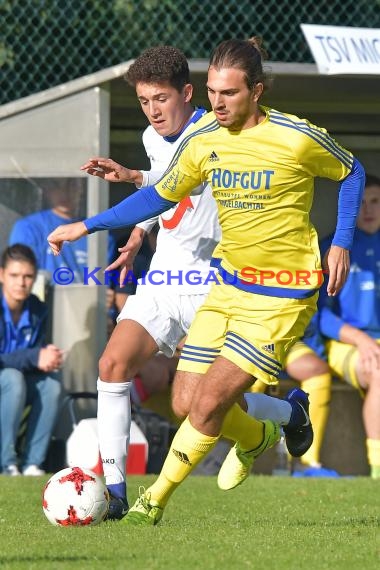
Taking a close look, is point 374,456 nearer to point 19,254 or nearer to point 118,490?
point 19,254

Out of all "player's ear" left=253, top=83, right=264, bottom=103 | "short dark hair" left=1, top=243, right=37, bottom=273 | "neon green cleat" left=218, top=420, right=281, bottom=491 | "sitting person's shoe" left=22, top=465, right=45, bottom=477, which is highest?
"player's ear" left=253, top=83, right=264, bottom=103

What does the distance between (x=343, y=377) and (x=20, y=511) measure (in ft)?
12.5

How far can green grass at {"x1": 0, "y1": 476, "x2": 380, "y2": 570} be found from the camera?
4.71 m

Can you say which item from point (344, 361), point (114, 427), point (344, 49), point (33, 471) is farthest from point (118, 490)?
point (344, 49)

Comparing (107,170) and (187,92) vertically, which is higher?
(187,92)

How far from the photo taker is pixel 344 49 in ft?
32.1

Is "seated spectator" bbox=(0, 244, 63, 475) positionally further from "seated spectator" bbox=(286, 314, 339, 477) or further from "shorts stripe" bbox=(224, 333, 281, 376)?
"shorts stripe" bbox=(224, 333, 281, 376)

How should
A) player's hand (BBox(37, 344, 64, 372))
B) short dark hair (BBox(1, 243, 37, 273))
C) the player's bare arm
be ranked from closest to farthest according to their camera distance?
1. the player's bare arm
2. player's hand (BBox(37, 344, 64, 372))
3. short dark hair (BBox(1, 243, 37, 273))

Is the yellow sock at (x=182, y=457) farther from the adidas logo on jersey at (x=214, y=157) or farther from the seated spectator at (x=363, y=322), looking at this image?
the seated spectator at (x=363, y=322)

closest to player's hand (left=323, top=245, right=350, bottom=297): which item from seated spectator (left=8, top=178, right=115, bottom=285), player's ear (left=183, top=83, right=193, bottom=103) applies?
player's ear (left=183, top=83, right=193, bottom=103)

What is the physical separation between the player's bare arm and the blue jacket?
10.6 feet

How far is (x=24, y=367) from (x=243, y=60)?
4148mm

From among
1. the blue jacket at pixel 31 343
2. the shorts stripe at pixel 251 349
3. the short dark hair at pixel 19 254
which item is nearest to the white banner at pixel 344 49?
the short dark hair at pixel 19 254

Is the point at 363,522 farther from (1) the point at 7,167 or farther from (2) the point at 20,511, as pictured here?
(1) the point at 7,167
